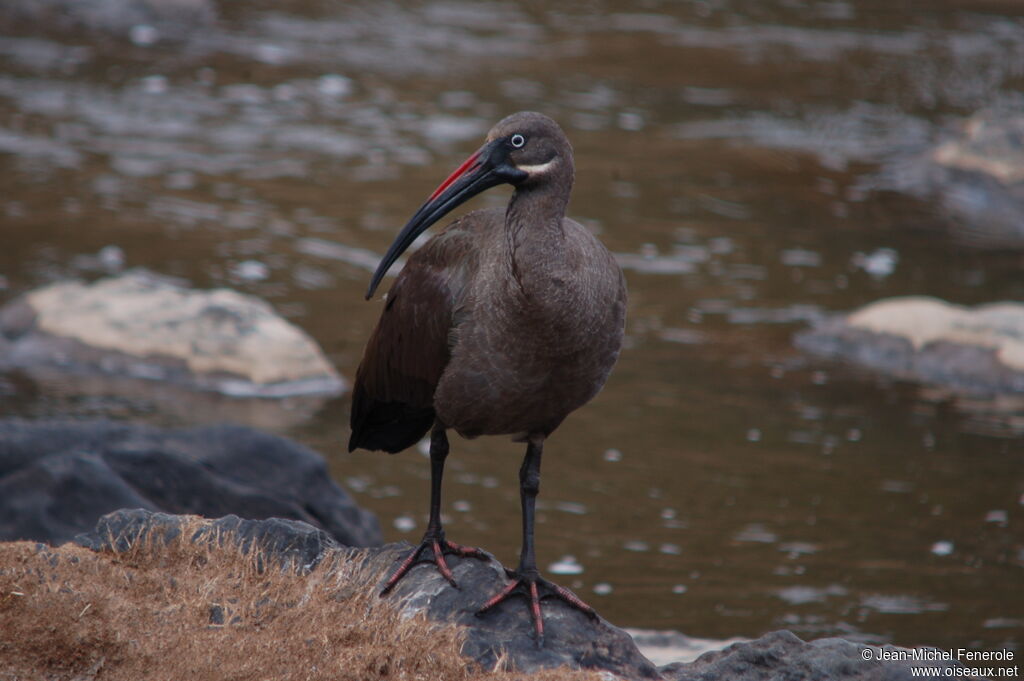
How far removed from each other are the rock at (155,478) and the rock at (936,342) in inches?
225

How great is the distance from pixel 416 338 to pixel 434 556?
91 cm

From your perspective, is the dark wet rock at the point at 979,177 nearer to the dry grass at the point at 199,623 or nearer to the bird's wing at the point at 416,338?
the bird's wing at the point at 416,338

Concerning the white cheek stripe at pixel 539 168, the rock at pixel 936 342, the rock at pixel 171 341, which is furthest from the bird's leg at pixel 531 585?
the rock at pixel 936 342

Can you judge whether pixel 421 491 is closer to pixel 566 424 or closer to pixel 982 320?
pixel 566 424

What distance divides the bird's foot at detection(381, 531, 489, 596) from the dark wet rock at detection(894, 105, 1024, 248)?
451 inches

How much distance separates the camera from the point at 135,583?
505cm

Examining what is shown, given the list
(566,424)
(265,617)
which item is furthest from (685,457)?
(265,617)

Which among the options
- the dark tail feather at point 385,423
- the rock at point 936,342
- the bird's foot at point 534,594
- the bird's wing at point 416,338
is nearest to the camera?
the bird's foot at point 534,594

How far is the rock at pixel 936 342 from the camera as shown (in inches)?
461

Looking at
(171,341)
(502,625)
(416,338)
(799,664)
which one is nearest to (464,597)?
(502,625)

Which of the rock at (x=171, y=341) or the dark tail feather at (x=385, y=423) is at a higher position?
the dark tail feather at (x=385, y=423)

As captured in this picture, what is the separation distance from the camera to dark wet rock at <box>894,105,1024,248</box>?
16062 mm

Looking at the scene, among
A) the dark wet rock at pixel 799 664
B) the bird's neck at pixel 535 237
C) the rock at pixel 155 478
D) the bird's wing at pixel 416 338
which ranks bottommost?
the rock at pixel 155 478

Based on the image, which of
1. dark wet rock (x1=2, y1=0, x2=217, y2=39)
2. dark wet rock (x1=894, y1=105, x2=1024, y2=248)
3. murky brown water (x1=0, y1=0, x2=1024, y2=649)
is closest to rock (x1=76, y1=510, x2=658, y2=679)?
murky brown water (x1=0, y1=0, x2=1024, y2=649)
